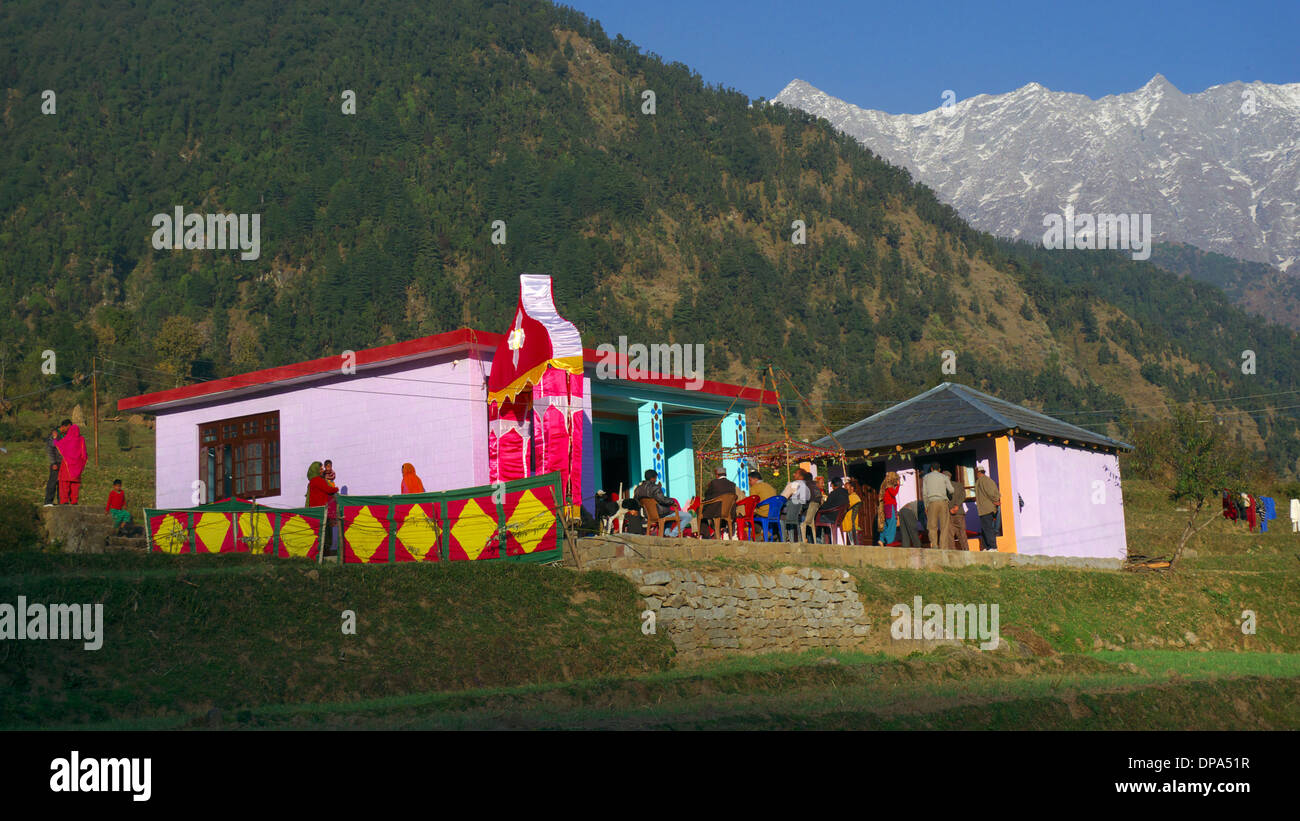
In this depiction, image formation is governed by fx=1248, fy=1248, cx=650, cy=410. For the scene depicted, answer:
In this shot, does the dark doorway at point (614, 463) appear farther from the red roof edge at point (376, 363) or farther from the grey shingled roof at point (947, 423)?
the grey shingled roof at point (947, 423)

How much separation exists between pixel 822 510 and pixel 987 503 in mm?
3984

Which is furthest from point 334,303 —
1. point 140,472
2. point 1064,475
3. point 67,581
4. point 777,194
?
point 67,581

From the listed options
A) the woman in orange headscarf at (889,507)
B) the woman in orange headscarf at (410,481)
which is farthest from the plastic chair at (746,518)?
the woman in orange headscarf at (410,481)

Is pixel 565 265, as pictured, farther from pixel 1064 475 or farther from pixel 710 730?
pixel 710 730

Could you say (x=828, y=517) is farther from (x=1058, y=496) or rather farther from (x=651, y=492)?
(x=1058, y=496)

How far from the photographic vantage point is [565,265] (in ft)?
342

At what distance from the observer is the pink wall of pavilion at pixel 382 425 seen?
20.1 metres

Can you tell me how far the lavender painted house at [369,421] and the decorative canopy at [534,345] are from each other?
2.63ft

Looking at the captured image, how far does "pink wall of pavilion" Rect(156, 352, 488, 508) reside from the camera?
20094 millimetres

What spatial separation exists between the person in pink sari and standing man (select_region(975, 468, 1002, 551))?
15.7 meters

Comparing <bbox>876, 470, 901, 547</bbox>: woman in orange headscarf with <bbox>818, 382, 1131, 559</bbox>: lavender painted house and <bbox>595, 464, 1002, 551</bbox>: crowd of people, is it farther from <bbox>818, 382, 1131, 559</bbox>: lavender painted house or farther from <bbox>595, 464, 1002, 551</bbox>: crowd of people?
<bbox>818, 382, 1131, 559</bbox>: lavender painted house

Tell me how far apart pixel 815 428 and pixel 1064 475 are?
94.2ft

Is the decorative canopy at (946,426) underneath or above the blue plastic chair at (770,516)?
above

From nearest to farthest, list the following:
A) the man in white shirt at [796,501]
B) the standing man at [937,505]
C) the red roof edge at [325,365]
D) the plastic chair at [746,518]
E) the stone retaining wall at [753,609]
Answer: the stone retaining wall at [753,609] < the red roof edge at [325,365] < the man in white shirt at [796,501] < the plastic chair at [746,518] < the standing man at [937,505]
